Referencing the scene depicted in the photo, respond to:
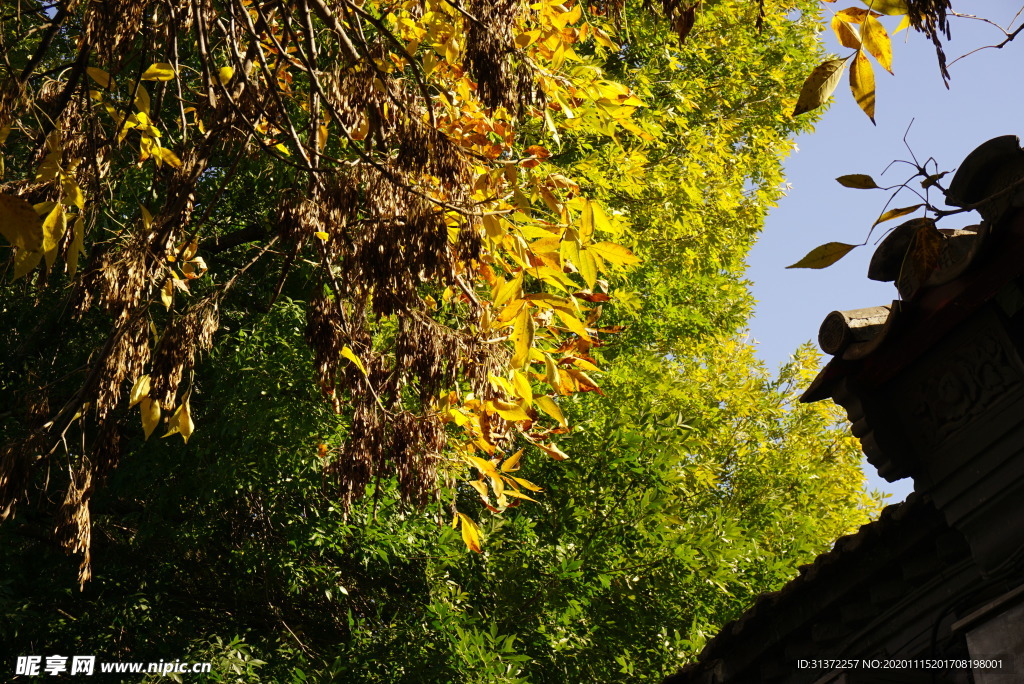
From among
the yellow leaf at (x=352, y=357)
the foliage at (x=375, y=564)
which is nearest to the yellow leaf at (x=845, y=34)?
the yellow leaf at (x=352, y=357)

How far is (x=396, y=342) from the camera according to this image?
10.1 ft

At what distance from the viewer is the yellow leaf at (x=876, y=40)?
7.36ft

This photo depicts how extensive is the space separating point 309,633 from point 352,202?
6.23 m

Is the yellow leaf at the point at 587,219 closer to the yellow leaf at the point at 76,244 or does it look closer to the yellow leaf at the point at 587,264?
the yellow leaf at the point at 587,264

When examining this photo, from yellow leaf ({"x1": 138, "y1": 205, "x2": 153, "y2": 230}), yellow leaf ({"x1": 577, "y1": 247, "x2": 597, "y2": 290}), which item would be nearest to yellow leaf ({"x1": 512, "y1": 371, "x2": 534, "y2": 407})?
yellow leaf ({"x1": 577, "y1": 247, "x2": 597, "y2": 290})

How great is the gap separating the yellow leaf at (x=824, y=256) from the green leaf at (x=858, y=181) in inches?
5.3

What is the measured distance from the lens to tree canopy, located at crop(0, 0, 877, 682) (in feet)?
9.20

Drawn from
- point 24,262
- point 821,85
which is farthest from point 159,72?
point 821,85

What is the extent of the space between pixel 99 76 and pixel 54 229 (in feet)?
2.12

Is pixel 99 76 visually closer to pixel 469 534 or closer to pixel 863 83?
pixel 469 534

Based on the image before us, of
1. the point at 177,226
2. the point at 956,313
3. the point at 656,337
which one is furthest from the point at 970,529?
the point at 656,337

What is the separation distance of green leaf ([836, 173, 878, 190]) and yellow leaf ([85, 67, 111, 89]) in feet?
7.11

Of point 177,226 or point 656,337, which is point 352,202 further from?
point 656,337

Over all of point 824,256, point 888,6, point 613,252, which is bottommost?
point 824,256
